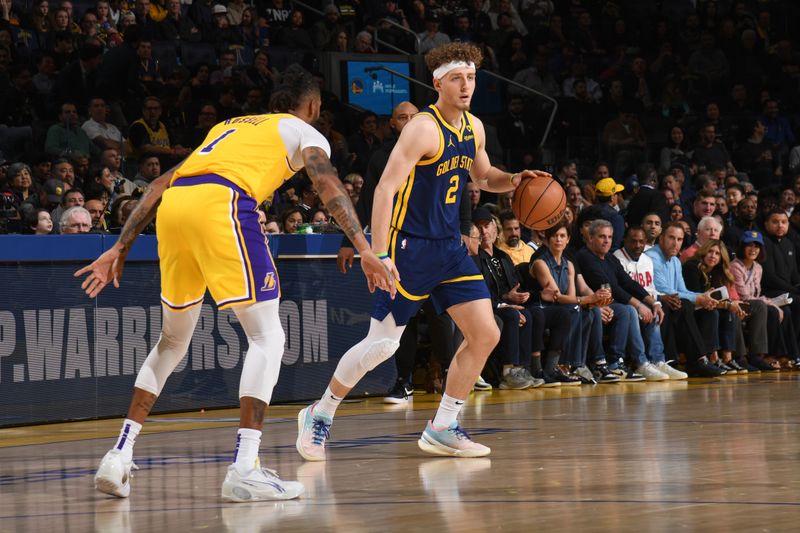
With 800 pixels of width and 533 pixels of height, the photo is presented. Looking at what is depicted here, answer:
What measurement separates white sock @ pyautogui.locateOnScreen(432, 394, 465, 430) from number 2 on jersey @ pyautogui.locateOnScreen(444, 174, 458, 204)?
3.45ft

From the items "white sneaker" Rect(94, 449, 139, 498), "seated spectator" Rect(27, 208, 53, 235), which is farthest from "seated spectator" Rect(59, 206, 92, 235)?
"white sneaker" Rect(94, 449, 139, 498)

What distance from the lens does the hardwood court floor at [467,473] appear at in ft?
15.8

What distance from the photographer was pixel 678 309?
12578 mm

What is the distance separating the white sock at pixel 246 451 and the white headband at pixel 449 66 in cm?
252

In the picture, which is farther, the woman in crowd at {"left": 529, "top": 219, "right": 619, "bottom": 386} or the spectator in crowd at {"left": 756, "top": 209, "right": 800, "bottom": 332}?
the spectator in crowd at {"left": 756, "top": 209, "right": 800, "bottom": 332}

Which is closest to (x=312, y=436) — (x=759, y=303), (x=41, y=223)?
(x=41, y=223)

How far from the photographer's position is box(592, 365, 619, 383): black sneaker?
1177cm

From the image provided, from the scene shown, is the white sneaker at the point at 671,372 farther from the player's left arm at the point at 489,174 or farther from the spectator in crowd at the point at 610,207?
the player's left arm at the point at 489,174

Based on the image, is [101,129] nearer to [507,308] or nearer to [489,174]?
[507,308]

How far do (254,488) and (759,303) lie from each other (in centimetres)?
891

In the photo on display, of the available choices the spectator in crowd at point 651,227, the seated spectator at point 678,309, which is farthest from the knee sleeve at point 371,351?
the spectator in crowd at point 651,227

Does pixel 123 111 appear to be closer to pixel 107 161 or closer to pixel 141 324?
pixel 107 161

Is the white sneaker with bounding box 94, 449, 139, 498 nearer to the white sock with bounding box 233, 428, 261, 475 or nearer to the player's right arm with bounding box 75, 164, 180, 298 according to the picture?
the white sock with bounding box 233, 428, 261, 475

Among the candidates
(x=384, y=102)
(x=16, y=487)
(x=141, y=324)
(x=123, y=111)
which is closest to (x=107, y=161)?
(x=123, y=111)
